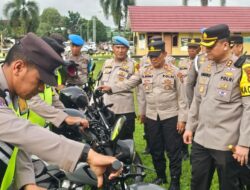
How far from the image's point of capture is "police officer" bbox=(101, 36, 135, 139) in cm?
544

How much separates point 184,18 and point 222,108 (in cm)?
3122

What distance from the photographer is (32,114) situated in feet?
11.9

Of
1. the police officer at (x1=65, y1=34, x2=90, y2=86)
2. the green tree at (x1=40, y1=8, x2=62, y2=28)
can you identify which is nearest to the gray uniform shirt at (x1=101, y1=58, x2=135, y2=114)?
the police officer at (x1=65, y1=34, x2=90, y2=86)

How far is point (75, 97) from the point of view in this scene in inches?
128

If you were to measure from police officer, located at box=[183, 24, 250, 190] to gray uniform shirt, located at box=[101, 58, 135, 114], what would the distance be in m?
1.90

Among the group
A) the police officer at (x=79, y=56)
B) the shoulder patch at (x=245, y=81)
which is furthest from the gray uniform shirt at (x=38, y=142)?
the police officer at (x=79, y=56)

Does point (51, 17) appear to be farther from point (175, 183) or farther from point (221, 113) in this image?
point (221, 113)

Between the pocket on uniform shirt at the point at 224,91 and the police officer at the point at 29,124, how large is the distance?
1982 mm

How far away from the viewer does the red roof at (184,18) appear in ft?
107

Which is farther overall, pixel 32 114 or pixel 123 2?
pixel 123 2

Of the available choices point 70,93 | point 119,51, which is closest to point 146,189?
point 70,93

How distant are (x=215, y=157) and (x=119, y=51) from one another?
93.9 inches

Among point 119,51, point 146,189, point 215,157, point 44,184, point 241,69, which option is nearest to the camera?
point 146,189

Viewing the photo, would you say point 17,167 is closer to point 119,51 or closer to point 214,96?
point 214,96
